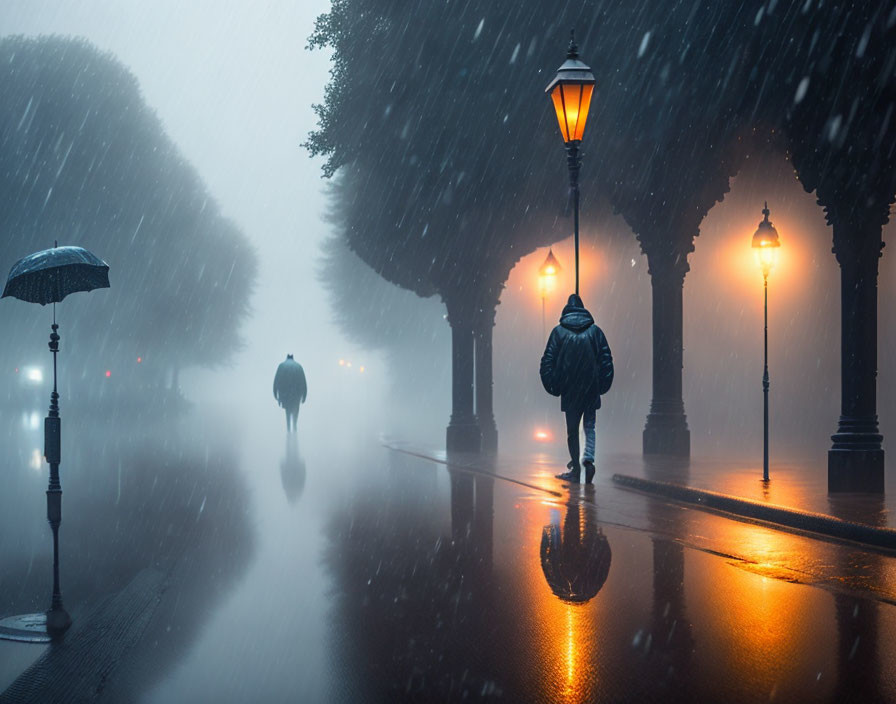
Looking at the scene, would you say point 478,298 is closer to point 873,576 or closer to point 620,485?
point 620,485

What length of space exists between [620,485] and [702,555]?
5.81 m

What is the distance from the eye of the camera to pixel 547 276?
26188 mm

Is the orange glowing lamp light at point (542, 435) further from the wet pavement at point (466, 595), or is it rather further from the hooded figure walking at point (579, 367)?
the wet pavement at point (466, 595)

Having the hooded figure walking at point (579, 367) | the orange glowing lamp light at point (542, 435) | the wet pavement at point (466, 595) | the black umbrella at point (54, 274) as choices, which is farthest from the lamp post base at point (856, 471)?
the orange glowing lamp light at point (542, 435)

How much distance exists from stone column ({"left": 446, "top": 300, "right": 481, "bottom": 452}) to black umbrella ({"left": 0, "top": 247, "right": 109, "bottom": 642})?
13.7 metres

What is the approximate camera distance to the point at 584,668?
527 cm

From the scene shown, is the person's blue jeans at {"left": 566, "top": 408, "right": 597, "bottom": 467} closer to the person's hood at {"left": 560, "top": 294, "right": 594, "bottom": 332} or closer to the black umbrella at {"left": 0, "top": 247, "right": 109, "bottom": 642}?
the person's hood at {"left": 560, "top": 294, "right": 594, "bottom": 332}

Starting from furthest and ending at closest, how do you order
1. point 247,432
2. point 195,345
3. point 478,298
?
point 195,345 → point 247,432 → point 478,298

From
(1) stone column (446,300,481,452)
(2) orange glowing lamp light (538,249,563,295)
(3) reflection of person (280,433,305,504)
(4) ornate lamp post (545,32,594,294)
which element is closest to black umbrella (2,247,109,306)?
(3) reflection of person (280,433,305,504)

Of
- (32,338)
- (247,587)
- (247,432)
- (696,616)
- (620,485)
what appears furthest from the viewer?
(32,338)

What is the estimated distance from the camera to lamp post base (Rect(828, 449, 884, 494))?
1229 cm

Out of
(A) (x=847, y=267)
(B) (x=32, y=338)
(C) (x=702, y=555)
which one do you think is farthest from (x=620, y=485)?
(B) (x=32, y=338)

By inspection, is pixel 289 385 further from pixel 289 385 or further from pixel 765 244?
pixel 765 244

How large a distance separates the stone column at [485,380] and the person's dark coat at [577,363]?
8.31 meters
